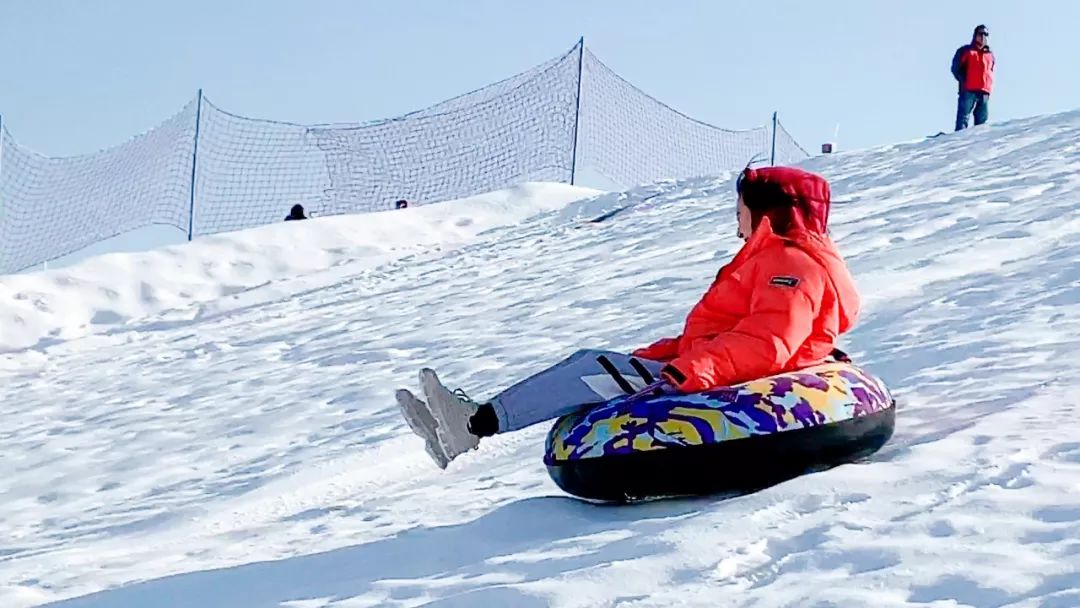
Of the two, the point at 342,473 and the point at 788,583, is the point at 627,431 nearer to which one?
the point at 788,583

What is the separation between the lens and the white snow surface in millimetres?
3189

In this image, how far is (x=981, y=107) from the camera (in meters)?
13.8

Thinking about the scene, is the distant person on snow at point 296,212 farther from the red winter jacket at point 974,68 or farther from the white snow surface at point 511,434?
the red winter jacket at point 974,68

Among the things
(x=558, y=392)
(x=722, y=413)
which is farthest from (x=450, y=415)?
(x=722, y=413)

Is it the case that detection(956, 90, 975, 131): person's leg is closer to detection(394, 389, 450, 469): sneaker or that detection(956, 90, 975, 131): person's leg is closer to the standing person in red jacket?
the standing person in red jacket

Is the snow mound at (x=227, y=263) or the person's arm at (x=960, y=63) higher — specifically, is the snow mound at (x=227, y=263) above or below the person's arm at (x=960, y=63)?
below

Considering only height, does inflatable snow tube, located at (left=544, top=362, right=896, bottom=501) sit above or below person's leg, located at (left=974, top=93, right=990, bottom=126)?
below

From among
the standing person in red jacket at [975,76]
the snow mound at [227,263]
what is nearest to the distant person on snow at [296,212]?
the snow mound at [227,263]

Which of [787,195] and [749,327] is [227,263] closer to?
[787,195]

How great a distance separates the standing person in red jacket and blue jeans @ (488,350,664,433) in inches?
412

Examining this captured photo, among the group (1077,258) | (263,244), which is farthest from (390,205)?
(1077,258)

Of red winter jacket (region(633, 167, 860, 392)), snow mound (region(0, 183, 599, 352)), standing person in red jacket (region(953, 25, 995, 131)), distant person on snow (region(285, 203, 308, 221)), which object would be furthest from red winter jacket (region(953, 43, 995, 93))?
red winter jacket (region(633, 167, 860, 392))

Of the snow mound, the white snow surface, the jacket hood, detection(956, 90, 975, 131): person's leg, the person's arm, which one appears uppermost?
the person's arm

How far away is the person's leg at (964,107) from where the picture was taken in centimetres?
1371
